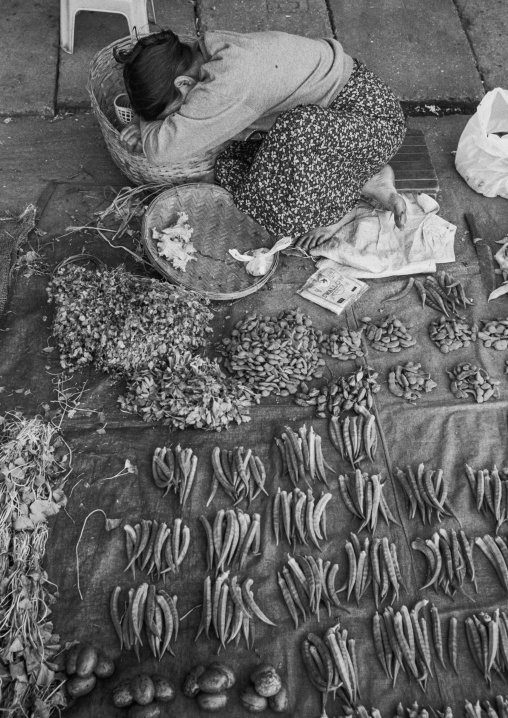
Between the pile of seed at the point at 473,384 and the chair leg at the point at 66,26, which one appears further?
the chair leg at the point at 66,26

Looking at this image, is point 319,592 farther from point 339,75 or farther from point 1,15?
point 1,15

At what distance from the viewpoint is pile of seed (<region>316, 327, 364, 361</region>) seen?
393cm

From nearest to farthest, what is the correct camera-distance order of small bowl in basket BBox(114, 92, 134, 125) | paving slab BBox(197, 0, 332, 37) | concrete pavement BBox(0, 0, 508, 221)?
small bowl in basket BBox(114, 92, 134, 125)
concrete pavement BBox(0, 0, 508, 221)
paving slab BBox(197, 0, 332, 37)

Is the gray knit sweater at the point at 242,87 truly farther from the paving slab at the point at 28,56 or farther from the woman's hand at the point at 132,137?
the paving slab at the point at 28,56

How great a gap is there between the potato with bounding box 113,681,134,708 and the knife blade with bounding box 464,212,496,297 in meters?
3.24

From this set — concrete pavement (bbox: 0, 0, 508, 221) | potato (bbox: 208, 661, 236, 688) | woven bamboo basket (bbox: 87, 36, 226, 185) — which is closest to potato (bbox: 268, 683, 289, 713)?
potato (bbox: 208, 661, 236, 688)

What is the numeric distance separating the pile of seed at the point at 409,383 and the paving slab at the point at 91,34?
10.7ft

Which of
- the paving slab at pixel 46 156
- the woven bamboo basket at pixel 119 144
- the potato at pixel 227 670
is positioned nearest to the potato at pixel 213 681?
the potato at pixel 227 670

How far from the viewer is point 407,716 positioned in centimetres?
278

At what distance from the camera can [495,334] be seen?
13.5ft

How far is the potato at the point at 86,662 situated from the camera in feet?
9.00

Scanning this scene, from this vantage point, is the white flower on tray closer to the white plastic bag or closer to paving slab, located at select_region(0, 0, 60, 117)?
paving slab, located at select_region(0, 0, 60, 117)

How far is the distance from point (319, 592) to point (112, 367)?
1654mm

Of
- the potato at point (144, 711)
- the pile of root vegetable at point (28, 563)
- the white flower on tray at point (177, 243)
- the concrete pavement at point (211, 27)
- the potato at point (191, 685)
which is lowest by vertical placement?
the potato at point (191, 685)
